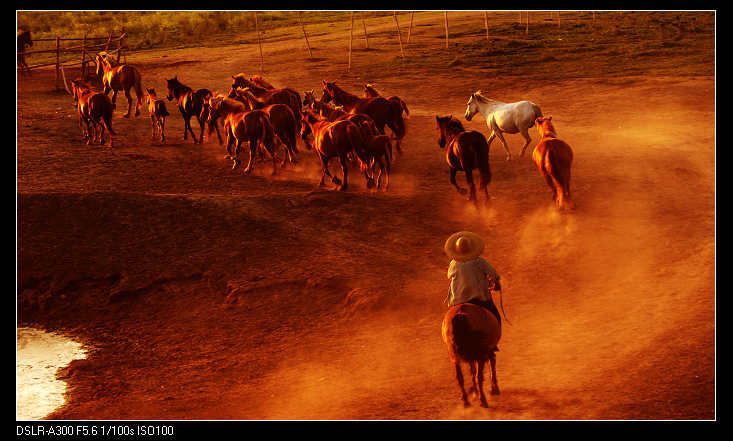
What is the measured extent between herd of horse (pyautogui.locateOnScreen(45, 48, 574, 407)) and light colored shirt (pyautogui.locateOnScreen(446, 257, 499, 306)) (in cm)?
530

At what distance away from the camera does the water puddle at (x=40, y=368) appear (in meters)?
8.98

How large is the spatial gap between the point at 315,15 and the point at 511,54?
20838 millimetres

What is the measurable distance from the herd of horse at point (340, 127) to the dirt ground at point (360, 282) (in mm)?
453

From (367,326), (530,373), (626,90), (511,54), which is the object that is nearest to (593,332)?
(530,373)

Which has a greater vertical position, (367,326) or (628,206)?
(628,206)

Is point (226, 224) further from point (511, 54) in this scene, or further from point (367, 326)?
point (511, 54)

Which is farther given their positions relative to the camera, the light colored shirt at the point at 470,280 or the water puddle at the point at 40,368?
the water puddle at the point at 40,368

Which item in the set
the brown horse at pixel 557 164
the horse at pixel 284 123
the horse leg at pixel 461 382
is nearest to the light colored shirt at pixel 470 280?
the horse leg at pixel 461 382

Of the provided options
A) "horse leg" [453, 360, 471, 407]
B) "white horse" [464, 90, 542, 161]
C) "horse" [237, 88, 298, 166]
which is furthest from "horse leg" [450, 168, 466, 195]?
"horse leg" [453, 360, 471, 407]

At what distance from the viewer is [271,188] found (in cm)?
1553

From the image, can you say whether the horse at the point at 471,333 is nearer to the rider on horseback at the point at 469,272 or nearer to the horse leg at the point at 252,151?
the rider on horseback at the point at 469,272

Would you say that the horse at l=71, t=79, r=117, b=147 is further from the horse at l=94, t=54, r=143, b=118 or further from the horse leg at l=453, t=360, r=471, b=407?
the horse leg at l=453, t=360, r=471, b=407

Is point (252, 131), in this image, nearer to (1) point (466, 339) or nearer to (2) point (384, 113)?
(2) point (384, 113)

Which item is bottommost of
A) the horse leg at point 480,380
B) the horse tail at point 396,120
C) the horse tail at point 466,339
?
the horse leg at point 480,380
